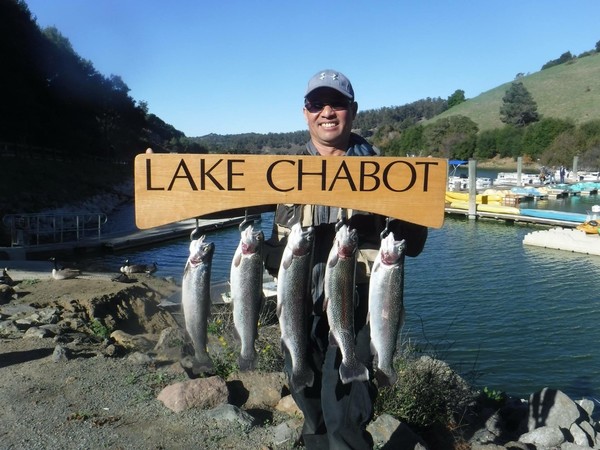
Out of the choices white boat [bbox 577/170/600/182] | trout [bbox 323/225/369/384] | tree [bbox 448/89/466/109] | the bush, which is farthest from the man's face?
tree [bbox 448/89/466/109]

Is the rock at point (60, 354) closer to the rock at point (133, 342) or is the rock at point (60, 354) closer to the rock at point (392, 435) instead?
the rock at point (133, 342)

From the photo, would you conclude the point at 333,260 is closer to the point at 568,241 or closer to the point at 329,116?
the point at 329,116

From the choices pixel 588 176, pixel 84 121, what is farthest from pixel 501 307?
pixel 588 176

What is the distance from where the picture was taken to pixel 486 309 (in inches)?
628

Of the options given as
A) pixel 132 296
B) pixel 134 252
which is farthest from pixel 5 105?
pixel 132 296

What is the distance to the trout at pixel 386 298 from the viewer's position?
11.2 feet

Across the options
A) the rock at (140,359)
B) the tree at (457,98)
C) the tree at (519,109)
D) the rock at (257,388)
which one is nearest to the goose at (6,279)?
the rock at (140,359)

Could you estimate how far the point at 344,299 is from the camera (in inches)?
138

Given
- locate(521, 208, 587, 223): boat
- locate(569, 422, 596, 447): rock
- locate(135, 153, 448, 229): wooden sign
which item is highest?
locate(135, 153, 448, 229): wooden sign

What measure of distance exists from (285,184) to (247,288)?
0.70m

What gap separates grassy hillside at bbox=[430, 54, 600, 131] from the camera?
112000 mm

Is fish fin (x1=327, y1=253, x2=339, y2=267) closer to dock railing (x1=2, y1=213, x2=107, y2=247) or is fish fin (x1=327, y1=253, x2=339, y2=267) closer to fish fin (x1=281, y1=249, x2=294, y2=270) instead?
fish fin (x1=281, y1=249, x2=294, y2=270)

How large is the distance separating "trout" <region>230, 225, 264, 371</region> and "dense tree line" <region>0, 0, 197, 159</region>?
94.4 ft

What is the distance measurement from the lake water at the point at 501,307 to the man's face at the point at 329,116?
579 centimetres
